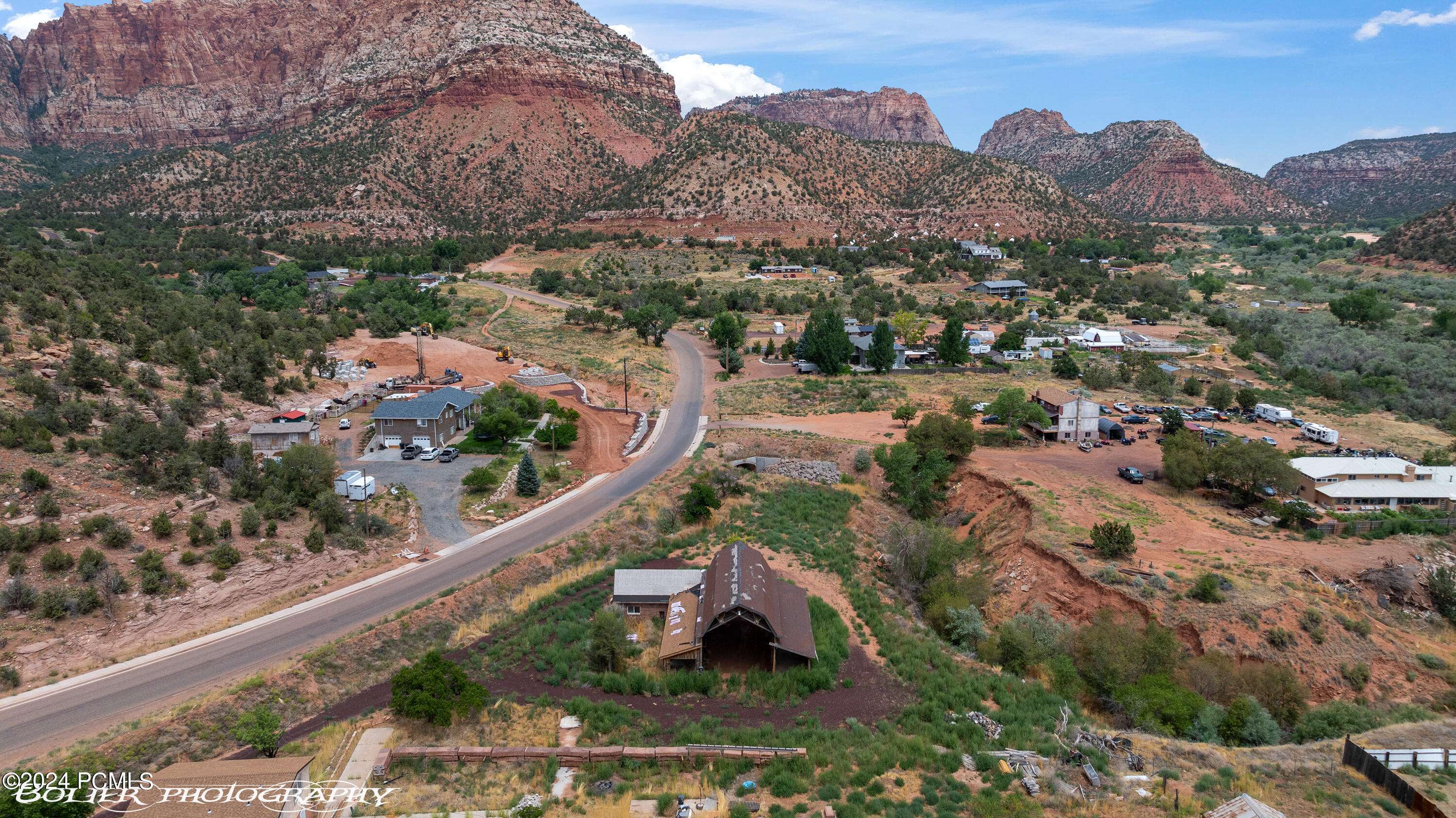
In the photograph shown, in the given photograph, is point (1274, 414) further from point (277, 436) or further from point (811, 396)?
point (277, 436)

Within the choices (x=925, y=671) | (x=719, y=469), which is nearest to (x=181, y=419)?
(x=719, y=469)

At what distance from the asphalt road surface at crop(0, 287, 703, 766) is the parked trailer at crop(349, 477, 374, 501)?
6.86 meters

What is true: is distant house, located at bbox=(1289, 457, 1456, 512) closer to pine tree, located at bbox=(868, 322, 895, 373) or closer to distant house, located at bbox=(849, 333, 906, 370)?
pine tree, located at bbox=(868, 322, 895, 373)

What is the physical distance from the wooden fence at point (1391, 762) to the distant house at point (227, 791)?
21.7m

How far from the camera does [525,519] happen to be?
31.3 m

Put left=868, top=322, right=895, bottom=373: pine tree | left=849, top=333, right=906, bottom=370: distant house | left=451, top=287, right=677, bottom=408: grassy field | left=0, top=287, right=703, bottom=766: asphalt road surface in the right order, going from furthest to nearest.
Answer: left=849, top=333, right=906, bottom=370: distant house, left=868, top=322, right=895, bottom=373: pine tree, left=451, top=287, right=677, bottom=408: grassy field, left=0, top=287, right=703, bottom=766: asphalt road surface

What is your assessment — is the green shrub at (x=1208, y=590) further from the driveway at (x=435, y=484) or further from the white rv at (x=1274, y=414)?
the white rv at (x=1274, y=414)

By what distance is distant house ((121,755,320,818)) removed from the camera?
43.4 feet

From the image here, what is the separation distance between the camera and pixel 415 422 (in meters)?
39.8

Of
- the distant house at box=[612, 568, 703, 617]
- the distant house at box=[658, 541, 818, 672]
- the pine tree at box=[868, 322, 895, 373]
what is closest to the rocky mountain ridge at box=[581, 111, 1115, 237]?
the pine tree at box=[868, 322, 895, 373]

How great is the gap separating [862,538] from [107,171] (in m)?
143

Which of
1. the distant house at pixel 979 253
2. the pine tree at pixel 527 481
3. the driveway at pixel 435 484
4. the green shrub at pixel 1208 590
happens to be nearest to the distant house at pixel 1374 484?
the green shrub at pixel 1208 590

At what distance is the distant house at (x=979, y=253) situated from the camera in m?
107

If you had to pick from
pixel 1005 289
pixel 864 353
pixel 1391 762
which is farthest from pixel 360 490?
pixel 1005 289
